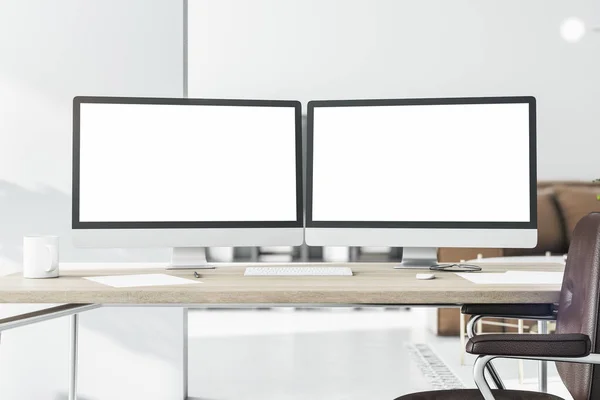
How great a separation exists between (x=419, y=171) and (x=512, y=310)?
0.60m

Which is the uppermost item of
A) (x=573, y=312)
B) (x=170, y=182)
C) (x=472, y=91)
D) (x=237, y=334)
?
(x=472, y=91)

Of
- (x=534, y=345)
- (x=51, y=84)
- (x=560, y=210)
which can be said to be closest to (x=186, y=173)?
(x=51, y=84)

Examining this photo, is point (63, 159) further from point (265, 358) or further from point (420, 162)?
point (265, 358)

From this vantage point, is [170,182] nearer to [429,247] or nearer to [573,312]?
[429,247]

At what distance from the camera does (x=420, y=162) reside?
2158 millimetres

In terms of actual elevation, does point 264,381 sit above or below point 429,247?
below

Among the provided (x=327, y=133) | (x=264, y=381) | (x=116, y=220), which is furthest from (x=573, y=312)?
(x=264, y=381)

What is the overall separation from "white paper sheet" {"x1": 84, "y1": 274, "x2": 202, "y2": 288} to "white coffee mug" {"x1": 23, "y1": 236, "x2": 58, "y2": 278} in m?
0.12

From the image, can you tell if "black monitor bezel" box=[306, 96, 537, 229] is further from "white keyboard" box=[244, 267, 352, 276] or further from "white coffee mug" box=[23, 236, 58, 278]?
"white coffee mug" box=[23, 236, 58, 278]

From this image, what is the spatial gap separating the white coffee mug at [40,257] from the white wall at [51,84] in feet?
3.11

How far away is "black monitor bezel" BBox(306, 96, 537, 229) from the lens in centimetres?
210

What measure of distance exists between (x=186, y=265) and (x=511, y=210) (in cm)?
116

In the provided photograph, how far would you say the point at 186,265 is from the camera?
219 centimetres

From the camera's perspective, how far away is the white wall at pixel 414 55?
242 inches
